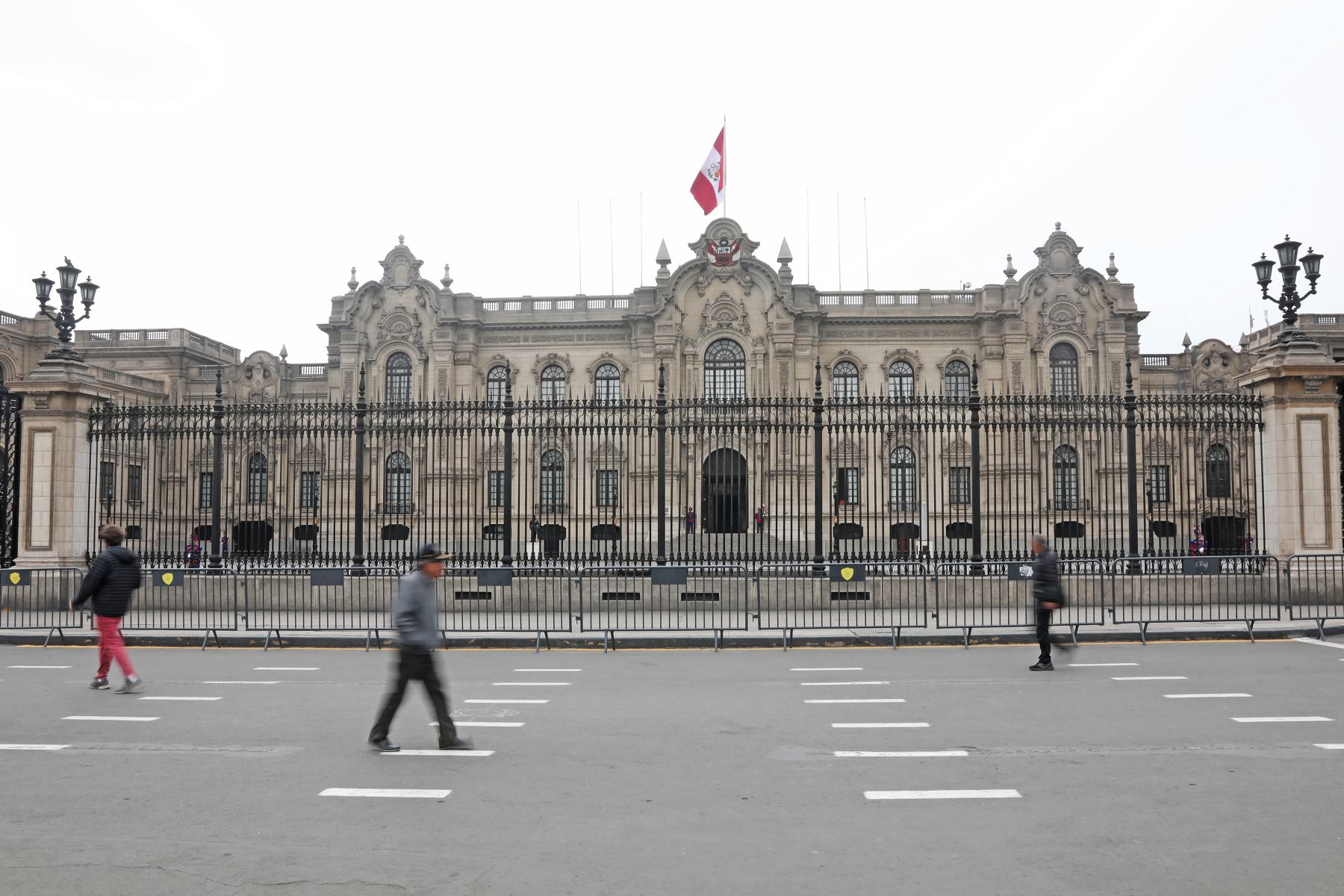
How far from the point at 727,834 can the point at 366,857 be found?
6.39ft

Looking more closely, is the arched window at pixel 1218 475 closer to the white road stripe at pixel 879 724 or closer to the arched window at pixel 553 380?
the arched window at pixel 553 380

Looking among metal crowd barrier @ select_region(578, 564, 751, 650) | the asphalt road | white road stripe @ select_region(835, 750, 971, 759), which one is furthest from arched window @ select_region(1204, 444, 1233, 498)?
white road stripe @ select_region(835, 750, 971, 759)

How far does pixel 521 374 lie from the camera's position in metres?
43.8

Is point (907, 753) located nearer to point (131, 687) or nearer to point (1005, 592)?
point (131, 687)

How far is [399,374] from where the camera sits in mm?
43781

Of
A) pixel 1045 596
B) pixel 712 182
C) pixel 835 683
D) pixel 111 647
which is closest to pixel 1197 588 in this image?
pixel 1045 596

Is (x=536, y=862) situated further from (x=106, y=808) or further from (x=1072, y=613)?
(x=1072, y=613)

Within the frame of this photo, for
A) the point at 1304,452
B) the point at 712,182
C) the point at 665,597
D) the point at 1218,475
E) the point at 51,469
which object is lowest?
the point at 665,597

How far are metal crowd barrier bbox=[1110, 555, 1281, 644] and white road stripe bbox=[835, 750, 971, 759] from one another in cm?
909

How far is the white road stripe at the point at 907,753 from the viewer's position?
24.4ft

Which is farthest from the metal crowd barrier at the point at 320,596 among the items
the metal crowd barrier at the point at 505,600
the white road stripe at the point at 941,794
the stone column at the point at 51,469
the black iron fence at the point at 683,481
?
the white road stripe at the point at 941,794

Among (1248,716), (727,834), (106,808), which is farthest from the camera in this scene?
(1248,716)

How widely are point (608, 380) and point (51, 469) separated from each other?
2769 cm

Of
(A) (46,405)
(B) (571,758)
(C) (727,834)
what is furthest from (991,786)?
(A) (46,405)
